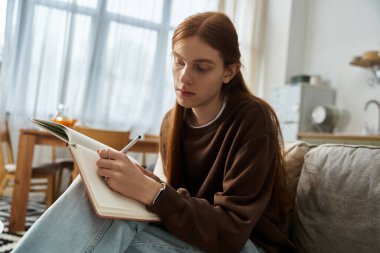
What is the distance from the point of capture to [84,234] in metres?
0.73

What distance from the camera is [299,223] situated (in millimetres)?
1048

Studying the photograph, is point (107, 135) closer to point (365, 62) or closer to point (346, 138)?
point (346, 138)

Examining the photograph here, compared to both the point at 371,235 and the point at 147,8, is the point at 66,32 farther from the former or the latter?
the point at 371,235

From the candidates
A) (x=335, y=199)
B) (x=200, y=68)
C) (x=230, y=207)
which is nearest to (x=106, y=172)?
(x=230, y=207)

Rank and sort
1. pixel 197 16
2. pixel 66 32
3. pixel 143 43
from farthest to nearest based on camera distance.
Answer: pixel 143 43 → pixel 66 32 → pixel 197 16

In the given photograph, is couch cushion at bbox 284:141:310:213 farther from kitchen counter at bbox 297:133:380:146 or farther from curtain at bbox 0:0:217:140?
curtain at bbox 0:0:217:140

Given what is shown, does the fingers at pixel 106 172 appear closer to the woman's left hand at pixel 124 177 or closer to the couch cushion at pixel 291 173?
the woman's left hand at pixel 124 177

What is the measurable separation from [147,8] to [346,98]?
240cm

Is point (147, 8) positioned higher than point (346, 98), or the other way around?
point (147, 8)

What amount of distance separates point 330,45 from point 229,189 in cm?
Answer: 371

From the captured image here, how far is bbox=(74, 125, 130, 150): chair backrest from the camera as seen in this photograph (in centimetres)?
221

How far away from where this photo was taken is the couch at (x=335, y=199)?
886 millimetres

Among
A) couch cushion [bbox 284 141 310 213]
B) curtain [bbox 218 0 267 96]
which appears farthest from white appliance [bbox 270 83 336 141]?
couch cushion [bbox 284 141 310 213]

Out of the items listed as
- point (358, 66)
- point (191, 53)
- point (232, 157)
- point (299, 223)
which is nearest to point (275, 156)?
point (232, 157)
